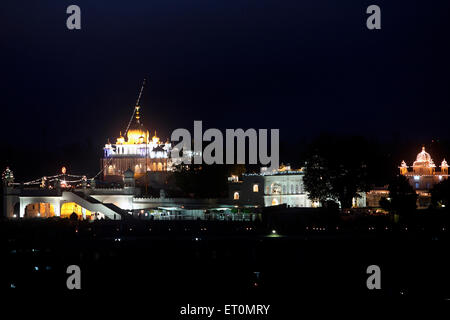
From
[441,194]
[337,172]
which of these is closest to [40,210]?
[337,172]

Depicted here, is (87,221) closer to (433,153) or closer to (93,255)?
(93,255)

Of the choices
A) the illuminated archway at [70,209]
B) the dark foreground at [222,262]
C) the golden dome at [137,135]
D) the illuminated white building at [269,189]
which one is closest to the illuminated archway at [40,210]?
the illuminated archway at [70,209]

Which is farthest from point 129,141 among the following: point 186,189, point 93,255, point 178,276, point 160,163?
point 178,276

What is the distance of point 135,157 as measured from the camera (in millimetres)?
85375

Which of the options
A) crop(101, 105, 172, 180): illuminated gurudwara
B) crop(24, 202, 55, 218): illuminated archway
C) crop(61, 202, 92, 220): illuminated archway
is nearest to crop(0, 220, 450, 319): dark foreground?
crop(61, 202, 92, 220): illuminated archway

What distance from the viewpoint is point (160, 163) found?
278ft

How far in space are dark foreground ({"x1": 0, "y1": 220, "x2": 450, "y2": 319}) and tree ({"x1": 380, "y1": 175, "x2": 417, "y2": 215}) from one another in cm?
278

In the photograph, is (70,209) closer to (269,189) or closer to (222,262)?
(269,189)

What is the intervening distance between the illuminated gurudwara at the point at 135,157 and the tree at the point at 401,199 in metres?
26.6

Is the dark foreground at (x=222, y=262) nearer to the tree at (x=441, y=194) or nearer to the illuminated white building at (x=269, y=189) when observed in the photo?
the tree at (x=441, y=194)

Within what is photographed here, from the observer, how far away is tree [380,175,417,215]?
58844mm
